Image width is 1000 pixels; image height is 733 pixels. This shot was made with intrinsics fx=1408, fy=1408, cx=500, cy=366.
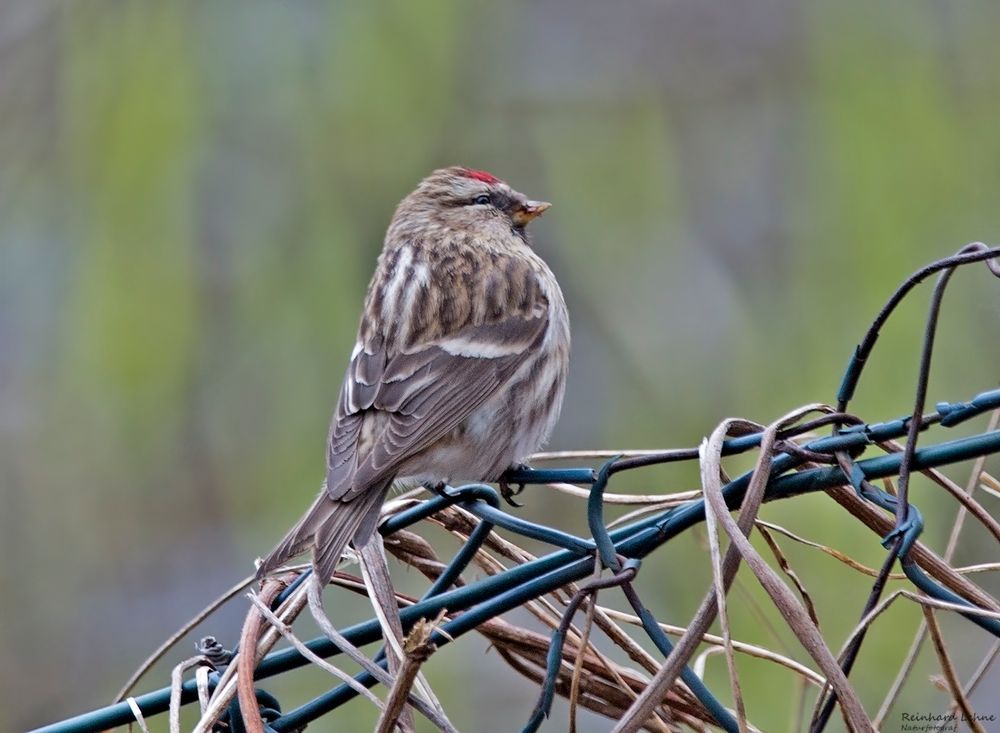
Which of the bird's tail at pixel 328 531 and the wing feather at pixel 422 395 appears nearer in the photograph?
the bird's tail at pixel 328 531

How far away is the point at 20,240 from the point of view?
5340 mm

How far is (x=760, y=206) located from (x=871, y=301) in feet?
5.40

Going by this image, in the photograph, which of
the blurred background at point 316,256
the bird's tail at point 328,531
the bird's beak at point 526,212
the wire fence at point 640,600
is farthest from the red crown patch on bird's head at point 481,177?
the wire fence at point 640,600

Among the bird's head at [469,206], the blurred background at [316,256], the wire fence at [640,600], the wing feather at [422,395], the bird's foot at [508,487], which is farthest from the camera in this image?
the blurred background at [316,256]

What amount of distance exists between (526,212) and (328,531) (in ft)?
6.36

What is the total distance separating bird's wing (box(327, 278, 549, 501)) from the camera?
323cm

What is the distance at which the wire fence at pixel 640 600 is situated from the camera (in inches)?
71.0

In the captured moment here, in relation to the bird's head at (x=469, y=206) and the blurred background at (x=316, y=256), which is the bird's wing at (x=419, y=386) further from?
the blurred background at (x=316, y=256)

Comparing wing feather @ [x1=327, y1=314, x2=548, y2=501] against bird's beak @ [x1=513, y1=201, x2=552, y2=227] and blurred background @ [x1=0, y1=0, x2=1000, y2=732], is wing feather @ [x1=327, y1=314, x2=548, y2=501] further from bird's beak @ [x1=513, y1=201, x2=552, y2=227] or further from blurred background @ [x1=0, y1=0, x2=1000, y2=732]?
blurred background @ [x1=0, y1=0, x2=1000, y2=732]

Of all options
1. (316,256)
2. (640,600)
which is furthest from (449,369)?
(316,256)

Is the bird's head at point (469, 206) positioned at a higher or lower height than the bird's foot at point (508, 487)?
higher

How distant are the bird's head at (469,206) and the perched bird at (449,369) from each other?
4.5 inches

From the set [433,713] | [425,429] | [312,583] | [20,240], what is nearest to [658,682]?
[433,713]

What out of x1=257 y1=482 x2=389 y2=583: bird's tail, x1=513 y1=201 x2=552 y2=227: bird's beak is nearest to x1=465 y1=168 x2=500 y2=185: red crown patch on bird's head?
x1=513 y1=201 x2=552 y2=227: bird's beak
